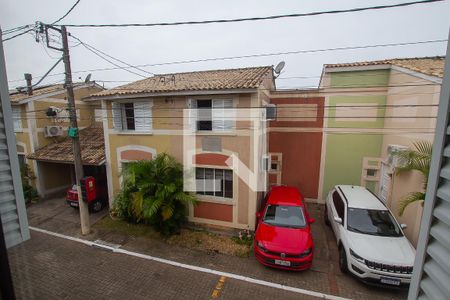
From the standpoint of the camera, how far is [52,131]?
490 inches

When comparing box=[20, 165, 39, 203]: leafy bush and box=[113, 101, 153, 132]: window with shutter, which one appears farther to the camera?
box=[20, 165, 39, 203]: leafy bush

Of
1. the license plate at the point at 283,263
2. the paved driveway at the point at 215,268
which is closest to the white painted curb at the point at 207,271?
the paved driveway at the point at 215,268

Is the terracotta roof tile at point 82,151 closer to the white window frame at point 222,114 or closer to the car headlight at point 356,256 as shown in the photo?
the white window frame at point 222,114

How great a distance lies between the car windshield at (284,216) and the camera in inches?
267

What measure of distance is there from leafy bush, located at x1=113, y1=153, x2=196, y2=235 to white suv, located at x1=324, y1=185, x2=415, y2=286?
501 centimetres

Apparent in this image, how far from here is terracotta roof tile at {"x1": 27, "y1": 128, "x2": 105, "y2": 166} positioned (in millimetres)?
10234

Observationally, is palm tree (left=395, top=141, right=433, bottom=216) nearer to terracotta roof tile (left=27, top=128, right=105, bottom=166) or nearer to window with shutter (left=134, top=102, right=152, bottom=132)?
window with shutter (left=134, top=102, right=152, bottom=132)

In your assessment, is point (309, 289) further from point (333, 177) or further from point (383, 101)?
point (383, 101)

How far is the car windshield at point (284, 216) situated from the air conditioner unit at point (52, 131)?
12.9 meters

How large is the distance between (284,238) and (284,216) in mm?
897

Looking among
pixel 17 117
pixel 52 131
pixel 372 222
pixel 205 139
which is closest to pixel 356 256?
pixel 372 222

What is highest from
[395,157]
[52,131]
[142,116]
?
[142,116]

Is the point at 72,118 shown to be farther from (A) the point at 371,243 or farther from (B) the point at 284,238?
(A) the point at 371,243

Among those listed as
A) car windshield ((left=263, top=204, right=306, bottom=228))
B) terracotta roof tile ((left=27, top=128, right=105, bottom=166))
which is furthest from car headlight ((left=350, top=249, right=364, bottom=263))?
terracotta roof tile ((left=27, top=128, right=105, bottom=166))
